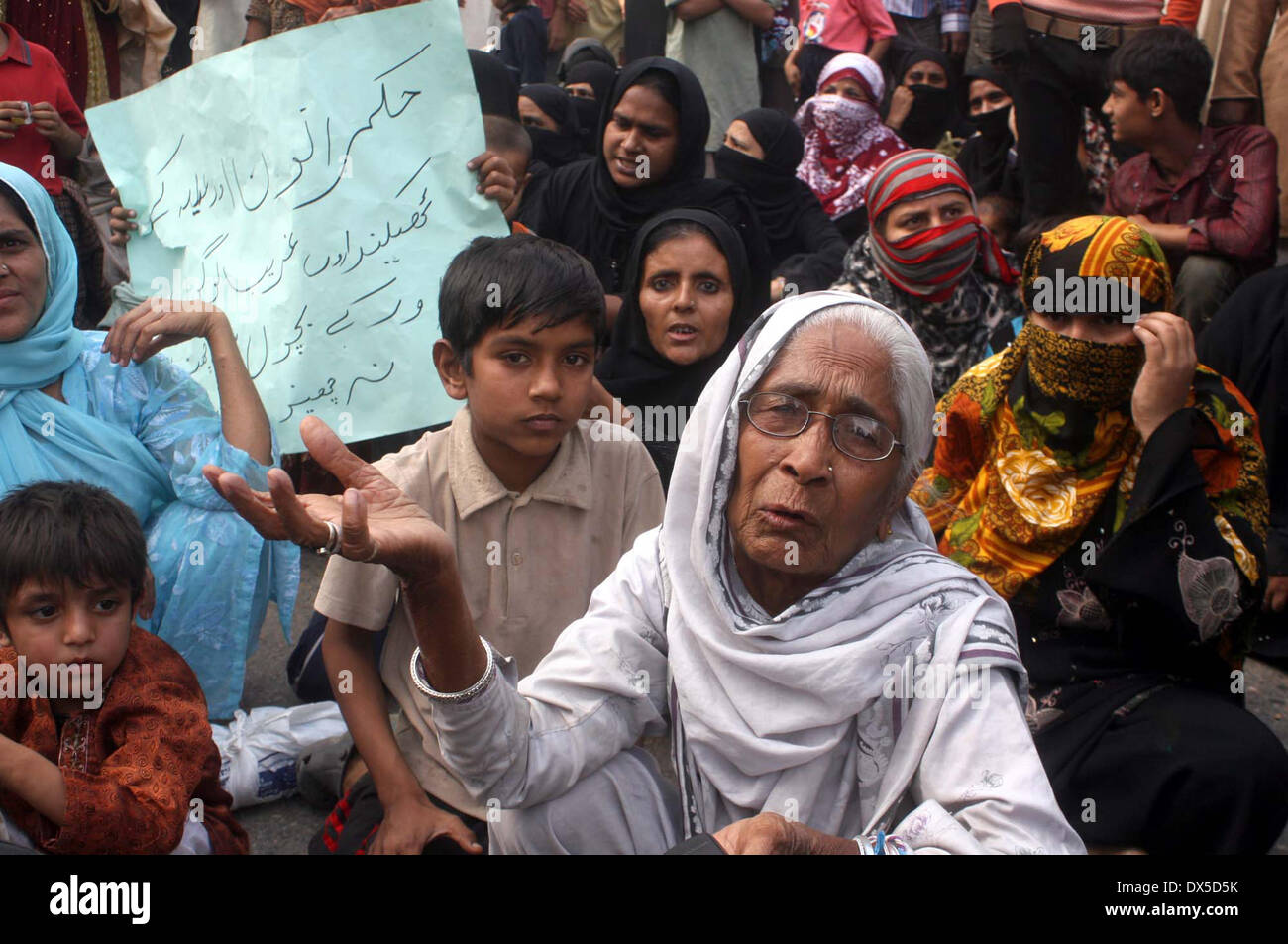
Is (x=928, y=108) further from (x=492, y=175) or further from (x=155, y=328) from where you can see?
(x=155, y=328)

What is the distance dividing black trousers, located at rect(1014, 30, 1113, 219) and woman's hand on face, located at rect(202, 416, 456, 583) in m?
5.00

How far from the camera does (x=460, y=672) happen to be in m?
1.75

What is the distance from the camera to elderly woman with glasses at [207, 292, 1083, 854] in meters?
1.70

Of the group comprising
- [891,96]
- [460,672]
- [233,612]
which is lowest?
[233,612]

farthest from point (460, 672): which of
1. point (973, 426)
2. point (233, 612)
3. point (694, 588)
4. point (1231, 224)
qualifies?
point (1231, 224)

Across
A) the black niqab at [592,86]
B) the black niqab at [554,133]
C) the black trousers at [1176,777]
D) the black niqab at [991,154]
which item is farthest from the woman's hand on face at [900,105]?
the black trousers at [1176,777]

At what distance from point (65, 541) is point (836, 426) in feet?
4.95

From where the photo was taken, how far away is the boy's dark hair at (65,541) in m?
2.34

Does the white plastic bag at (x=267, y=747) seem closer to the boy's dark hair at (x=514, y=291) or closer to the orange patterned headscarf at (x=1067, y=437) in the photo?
the boy's dark hair at (x=514, y=291)

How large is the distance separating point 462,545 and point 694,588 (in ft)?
2.45

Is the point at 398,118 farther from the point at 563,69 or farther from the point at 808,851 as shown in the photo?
the point at 563,69

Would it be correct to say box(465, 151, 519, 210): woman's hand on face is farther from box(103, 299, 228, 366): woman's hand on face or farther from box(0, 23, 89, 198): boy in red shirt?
box(0, 23, 89, 198): boy in red shirt

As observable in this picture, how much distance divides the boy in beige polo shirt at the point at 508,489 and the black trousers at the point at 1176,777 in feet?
3.92

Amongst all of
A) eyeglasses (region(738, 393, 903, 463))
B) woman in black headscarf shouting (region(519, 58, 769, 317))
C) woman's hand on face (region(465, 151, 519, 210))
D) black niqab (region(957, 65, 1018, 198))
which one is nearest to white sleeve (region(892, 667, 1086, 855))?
eyeglasses (region(738, 393, 903, 463))
